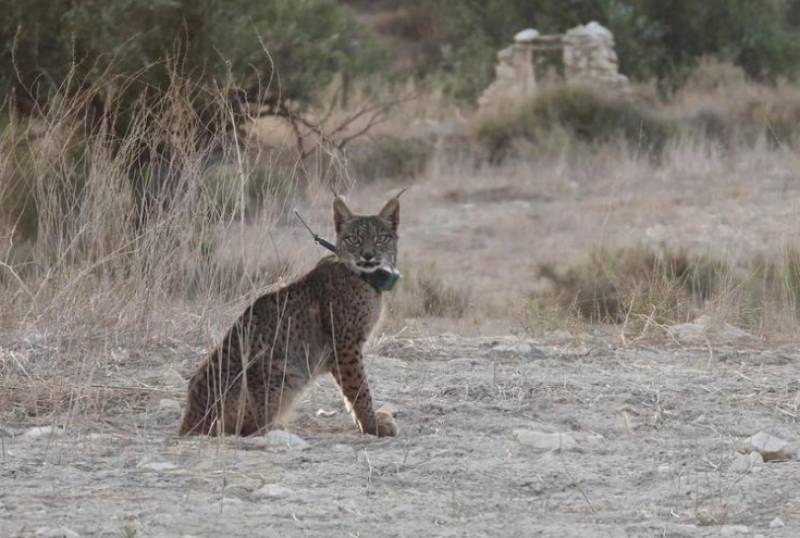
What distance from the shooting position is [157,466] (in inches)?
220

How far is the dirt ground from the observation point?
197 inches

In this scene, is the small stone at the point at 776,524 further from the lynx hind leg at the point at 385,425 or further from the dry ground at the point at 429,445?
the lynx hind leg at the point at 385,425

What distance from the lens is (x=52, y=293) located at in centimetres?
778

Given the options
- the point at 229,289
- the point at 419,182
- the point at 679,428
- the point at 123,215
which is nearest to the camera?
the point at 679,428

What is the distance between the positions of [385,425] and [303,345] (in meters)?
0.44

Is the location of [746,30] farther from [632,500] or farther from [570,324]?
[632,500]

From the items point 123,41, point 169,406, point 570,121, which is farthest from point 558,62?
point 169,406

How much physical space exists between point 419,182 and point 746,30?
12.1 m

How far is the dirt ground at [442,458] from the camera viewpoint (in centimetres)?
501

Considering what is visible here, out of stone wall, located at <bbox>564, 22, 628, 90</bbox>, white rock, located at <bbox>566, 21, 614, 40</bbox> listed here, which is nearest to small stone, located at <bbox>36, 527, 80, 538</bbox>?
stone wall, located at <bbox>564, 22, 628, 90</bbox>

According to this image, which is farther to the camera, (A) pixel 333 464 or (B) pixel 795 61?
(B) pixel 795 61

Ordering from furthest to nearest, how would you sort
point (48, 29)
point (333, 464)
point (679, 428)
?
point (48, 29) → point (679, 428) → point (333, 464)

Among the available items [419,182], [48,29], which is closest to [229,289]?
[48,29]

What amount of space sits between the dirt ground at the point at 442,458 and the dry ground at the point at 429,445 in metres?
0.01
